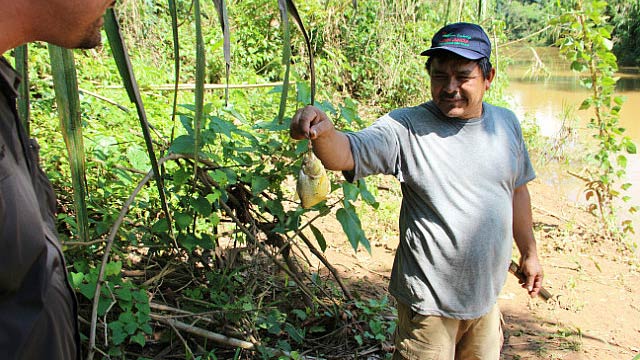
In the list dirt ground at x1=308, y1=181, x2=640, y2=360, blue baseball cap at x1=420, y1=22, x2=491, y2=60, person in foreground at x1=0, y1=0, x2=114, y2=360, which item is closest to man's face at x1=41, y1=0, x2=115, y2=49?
person in foreground at x1=0, y1=0, x2=114, y2=360

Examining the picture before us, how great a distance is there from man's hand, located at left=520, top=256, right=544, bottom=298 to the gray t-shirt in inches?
11.5

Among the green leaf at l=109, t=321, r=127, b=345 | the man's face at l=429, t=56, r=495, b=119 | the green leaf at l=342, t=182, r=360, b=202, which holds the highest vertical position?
the man's face at l=429, t=56, r=495, b=119

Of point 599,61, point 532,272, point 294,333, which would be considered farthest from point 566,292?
point 294,333

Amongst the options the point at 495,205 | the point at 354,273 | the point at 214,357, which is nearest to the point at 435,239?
the point at 495,205

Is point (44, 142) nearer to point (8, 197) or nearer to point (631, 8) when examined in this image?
point (8, 197)

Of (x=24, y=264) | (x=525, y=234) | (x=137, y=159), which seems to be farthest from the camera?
(x=137, y=159)

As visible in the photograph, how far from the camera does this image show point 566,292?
12.5ft

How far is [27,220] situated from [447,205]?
48.8 inches

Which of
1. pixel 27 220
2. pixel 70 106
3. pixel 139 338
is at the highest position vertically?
pixel 70 106

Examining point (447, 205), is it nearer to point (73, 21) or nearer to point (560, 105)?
point (73, 21)

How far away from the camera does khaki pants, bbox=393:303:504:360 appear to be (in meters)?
1.88

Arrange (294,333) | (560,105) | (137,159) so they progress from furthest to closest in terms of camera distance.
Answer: (560,105) → (137,159) → (294,333)

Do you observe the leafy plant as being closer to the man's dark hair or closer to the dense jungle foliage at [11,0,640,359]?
the dense jungle foliage at [11,0,640,359]

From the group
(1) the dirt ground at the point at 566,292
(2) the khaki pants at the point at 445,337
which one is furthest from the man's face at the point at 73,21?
(1) the dirt ground at the point at 566,292
